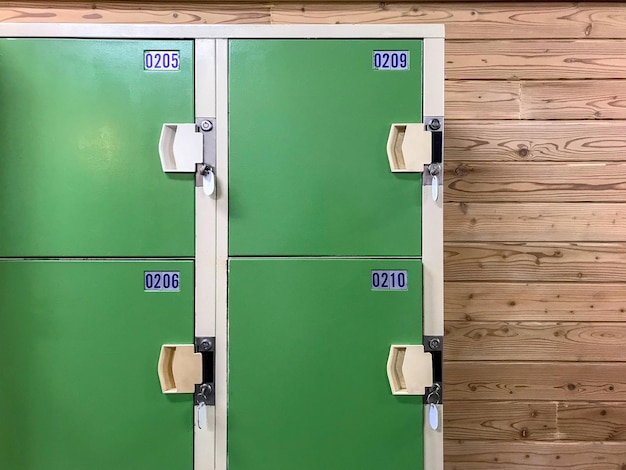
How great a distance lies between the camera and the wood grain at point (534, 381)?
168 centimetres

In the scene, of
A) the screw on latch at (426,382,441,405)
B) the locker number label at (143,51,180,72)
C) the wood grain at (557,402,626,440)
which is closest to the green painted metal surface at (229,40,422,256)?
the locker number label at (143,51,180,72)

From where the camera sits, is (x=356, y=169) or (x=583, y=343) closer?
(x=356, y=169)

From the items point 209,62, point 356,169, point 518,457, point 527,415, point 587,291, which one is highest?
point 209,62

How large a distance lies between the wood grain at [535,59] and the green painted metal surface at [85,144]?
991 mm

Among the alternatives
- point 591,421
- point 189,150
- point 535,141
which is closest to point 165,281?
point 189,150

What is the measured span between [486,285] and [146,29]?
1343 millimetres

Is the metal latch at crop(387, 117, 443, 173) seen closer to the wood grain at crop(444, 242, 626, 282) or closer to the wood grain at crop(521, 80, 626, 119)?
the wood grain at crop(444, 242, 626, 282)

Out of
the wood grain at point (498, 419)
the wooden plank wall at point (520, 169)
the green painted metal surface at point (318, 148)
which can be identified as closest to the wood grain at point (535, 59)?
the wooden plank wall at point (520, 169)

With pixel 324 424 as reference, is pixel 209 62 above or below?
above

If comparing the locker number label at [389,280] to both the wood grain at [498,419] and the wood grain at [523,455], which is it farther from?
the wood grain at [523,455]

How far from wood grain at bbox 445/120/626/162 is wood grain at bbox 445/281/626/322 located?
45 centimetres

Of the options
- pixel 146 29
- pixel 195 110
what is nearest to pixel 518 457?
pixel 195 110

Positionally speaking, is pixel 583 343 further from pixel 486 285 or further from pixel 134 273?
pixel 134 273

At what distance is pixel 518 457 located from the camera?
170cm
